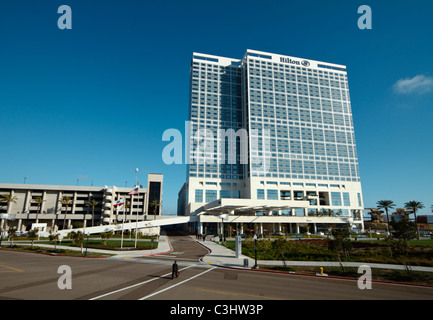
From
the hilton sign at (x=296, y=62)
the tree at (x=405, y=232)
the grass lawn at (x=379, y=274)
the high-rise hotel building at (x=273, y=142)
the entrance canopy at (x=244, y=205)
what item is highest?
the hilton sign at (x=296, y=62)

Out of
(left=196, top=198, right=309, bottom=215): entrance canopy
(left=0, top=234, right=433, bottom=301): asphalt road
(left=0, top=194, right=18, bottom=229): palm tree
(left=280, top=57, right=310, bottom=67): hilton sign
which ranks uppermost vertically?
(left=280, top=57, right=310, bottom=67): hilton sign

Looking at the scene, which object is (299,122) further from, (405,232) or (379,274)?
A: (379,274)

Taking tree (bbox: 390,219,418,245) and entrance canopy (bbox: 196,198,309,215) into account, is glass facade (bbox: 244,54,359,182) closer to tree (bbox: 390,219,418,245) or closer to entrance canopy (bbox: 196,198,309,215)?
entrance canopy (bbox: 196,198,309,215)

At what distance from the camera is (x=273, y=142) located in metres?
98.2

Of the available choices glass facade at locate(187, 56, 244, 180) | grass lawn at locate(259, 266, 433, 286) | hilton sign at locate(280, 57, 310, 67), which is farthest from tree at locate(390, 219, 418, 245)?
hilton sign at locate(280, 57, 310, 67)

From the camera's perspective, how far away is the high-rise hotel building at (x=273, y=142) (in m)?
93.9

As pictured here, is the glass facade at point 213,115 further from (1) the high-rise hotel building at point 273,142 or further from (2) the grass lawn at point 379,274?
(2) the grass lawn at point 379,274

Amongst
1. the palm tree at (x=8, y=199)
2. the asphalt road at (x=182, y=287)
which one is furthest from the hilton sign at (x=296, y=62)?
the palm tree at (x=8, y=199)

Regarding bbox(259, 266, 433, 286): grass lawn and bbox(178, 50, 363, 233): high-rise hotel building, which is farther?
bbox(178, 50, 363, 233): high-rise hotel building

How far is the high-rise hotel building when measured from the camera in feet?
308
